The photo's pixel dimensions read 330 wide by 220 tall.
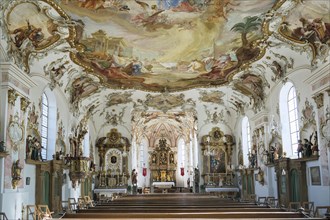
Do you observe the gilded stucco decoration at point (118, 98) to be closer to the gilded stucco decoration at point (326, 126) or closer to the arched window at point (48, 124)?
the arched window at point (48, 124)

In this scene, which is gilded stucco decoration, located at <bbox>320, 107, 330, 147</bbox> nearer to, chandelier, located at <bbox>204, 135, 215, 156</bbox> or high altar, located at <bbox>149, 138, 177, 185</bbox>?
chandelier, located at <bbox>204, 135, 215, 156</bbox>

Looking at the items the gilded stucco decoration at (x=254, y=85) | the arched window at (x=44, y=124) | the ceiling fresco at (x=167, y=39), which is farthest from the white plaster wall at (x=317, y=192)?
the arched window at (x=44, y=124)

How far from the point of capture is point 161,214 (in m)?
11.0

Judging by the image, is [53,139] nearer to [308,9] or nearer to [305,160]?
[305,160]

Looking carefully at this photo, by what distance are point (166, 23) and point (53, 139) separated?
8853 millimetres

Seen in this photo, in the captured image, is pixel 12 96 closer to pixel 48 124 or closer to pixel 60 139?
pixel 48 124

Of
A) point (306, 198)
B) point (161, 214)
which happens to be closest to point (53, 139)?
point (161, 214)

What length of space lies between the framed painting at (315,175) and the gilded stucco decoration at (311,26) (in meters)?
4.40

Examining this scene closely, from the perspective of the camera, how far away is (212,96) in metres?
26.4

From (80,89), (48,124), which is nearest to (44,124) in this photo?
(48,124)

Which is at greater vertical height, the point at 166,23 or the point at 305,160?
the point at 166,23

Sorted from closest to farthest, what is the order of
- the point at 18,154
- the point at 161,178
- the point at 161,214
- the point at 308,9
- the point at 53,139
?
the point at 161,214 → the point at 308,9 → the point at 18,154 → the point at 53,139 → the point at 161,178

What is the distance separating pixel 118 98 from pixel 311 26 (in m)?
15.0

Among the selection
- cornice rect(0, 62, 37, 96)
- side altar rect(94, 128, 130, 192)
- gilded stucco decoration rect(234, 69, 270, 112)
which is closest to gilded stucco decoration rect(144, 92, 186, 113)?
side altar rect(94, 128, 130, 192)
